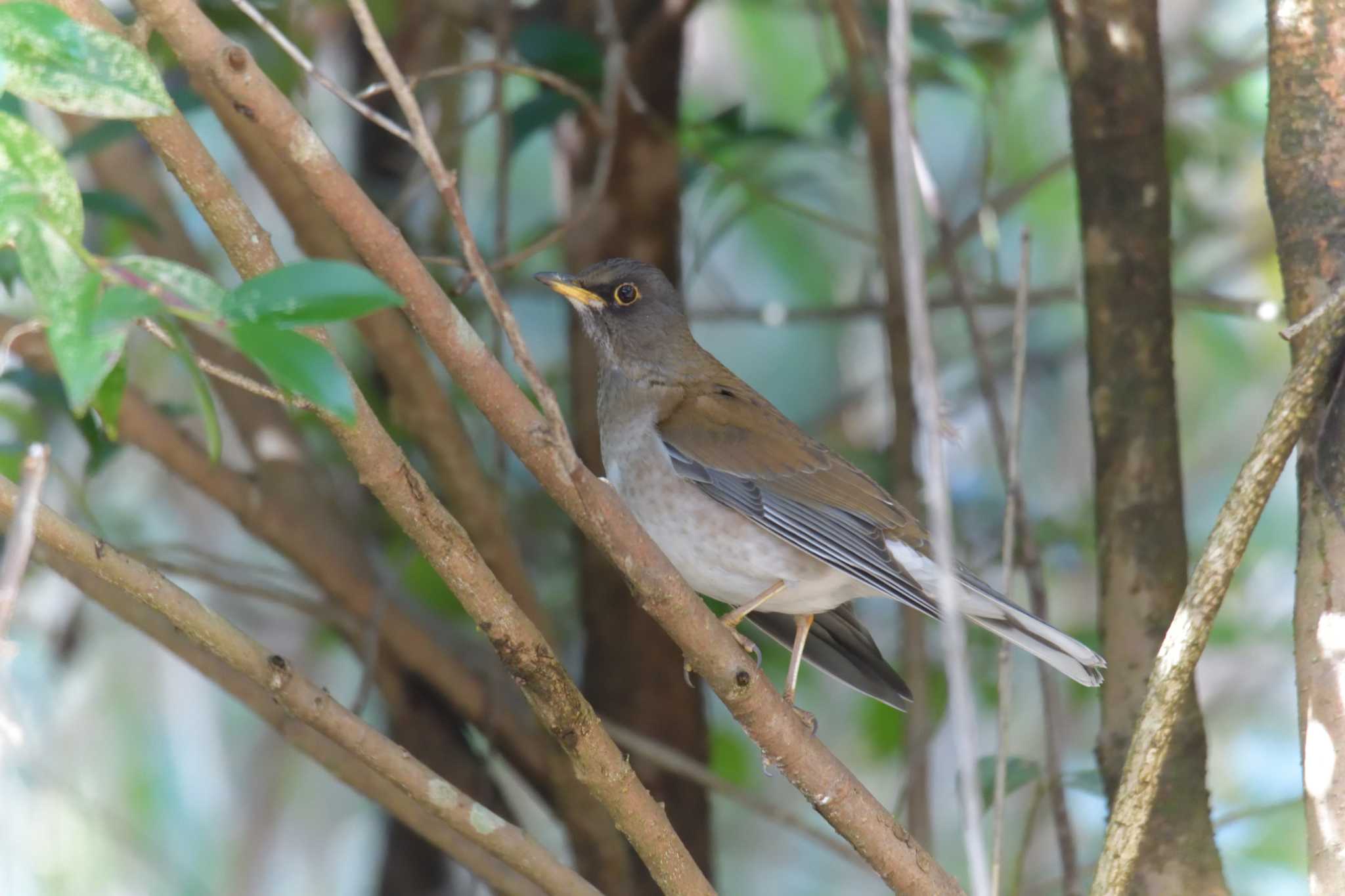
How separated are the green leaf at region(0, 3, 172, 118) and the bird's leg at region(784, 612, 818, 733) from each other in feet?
7.29

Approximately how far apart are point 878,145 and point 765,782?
11.9 ft

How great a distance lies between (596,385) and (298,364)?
3.29 meters

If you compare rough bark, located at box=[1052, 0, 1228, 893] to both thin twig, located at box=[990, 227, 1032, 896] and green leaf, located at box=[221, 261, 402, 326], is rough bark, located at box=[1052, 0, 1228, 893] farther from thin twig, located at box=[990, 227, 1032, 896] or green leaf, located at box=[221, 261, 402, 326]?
green leaf, located at box=[221, 261, 402, 326]

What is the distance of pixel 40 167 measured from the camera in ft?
5.15

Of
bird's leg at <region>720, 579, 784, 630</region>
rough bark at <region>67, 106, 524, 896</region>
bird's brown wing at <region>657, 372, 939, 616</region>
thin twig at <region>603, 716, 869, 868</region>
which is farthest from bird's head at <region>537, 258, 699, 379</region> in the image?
thin twig at <region>603, 716, 869, 868</region>

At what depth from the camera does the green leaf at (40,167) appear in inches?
61.4

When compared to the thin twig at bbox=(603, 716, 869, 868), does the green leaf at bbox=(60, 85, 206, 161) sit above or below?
above

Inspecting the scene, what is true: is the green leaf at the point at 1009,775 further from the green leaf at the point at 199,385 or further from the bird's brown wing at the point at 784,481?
the green leaf at the point at 199,385

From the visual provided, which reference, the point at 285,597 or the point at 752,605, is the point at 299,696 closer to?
the point at 752,605

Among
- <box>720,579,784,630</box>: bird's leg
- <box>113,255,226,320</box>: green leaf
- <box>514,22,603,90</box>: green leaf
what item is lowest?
<box>720,579,784,630</box>: bird's leg

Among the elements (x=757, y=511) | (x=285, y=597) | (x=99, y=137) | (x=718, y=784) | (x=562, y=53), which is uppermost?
(x=562, y=53)

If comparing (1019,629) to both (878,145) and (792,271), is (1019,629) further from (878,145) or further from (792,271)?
(792,271)

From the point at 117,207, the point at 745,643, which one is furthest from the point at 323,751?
the point at 117,207

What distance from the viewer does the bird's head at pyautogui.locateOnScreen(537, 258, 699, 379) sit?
4312 millimetres
